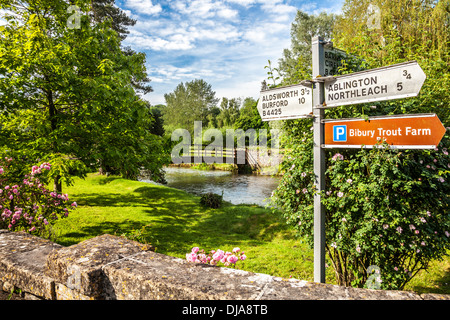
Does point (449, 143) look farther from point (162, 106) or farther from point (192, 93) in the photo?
point (162, 106)

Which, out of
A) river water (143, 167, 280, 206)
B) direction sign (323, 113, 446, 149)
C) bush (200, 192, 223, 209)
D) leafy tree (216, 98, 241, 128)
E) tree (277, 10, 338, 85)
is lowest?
river water (143, 167, 280, 206)

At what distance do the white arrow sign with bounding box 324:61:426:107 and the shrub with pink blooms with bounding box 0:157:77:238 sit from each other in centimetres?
562

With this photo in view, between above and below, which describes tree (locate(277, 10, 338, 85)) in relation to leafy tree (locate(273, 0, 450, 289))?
above

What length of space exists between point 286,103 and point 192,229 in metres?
6.62

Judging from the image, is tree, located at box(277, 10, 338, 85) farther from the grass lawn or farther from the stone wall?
the stone wall

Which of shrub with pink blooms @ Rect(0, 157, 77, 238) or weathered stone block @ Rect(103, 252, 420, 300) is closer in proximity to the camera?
weathered stone block @ Rect(103, 252, 420, 300)

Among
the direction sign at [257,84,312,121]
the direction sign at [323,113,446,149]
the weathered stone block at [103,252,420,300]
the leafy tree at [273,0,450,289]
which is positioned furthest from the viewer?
the direction sign at [257,84,312,121]

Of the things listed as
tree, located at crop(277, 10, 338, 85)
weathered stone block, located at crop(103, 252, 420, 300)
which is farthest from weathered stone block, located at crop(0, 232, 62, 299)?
tree, located at crop(277, 10, 338, 85)

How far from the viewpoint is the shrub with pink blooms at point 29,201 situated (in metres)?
5.36

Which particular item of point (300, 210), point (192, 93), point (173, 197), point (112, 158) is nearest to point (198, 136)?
point (192, 93)

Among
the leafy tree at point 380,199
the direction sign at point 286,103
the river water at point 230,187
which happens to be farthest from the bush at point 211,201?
the direction sign at point 286,103

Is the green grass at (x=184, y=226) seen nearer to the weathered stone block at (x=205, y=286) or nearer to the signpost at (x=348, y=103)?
the weathered stone block at (x=205, y=286)

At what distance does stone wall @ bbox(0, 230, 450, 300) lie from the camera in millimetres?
1660

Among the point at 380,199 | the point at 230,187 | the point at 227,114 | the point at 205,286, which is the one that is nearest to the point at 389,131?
the point at 380,199
